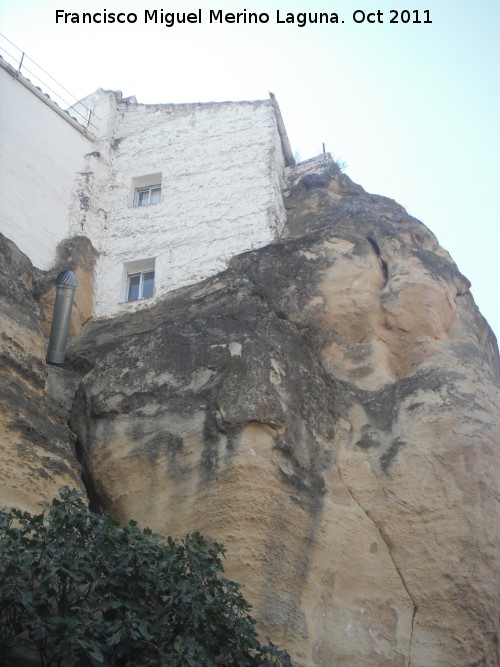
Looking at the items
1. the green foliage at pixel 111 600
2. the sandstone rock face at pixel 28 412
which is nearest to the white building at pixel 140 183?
the sandstone rock face at pixel 28 412

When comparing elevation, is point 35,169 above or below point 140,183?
below

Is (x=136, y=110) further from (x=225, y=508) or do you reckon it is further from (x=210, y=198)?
(x=225, y=508)

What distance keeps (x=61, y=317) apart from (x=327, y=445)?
474cm

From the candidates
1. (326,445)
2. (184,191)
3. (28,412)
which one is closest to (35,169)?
(184,191)

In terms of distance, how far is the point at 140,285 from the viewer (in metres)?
16.5

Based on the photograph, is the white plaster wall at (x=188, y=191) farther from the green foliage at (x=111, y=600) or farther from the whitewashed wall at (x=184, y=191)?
the green foliage at (x=111, y=600)

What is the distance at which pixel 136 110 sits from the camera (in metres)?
19.6

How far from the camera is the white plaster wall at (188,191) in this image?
16219 mm

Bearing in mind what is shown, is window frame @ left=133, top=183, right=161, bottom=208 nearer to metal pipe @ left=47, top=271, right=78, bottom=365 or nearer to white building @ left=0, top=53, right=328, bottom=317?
white building @ left=0, top=53, right=328, bottom=317

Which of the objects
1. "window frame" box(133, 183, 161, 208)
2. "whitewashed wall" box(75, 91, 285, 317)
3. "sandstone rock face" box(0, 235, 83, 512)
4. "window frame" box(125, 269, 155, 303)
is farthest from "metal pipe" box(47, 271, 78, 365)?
"window frame" box(133, 183, 161, 208)

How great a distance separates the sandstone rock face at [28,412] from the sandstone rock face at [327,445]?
51 cm

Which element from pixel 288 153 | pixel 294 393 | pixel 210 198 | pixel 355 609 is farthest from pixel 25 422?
pixel 288 153

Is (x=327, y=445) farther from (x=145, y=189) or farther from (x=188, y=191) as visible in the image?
(x=145, y=189)

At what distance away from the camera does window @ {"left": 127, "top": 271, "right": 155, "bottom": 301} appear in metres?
16.3
